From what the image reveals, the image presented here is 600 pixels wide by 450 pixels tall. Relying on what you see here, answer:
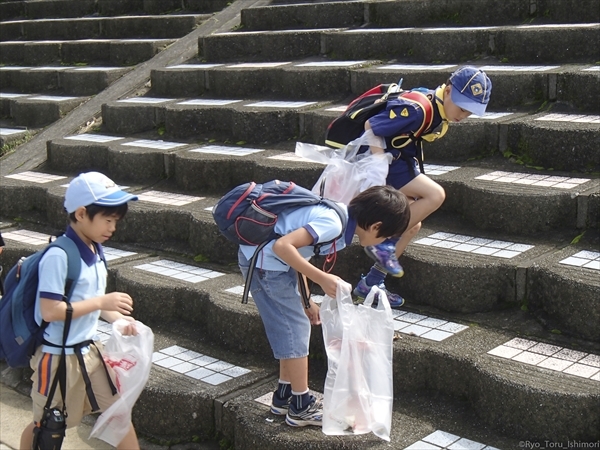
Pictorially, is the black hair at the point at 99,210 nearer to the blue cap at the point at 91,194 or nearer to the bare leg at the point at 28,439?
the blue cap at the point at 91,194

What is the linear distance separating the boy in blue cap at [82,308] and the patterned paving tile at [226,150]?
127 inches

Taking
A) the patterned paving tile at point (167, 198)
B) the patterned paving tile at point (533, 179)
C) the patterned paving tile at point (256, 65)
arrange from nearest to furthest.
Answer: the patterned paving tile at point (533, 179)
the patterned paving tile at point (167, 198)
the patterned paving tile at point (256, 65)

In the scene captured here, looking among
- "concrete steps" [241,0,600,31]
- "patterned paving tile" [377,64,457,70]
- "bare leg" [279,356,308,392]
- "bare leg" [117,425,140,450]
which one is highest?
"concrete steps" [241,0,600,31]

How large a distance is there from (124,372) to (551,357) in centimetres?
191

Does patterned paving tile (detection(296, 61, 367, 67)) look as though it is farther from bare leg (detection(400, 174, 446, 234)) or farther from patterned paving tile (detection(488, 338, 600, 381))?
patterned paving tile (detection(488, 338, 600, 381))

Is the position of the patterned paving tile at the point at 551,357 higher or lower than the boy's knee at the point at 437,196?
lower

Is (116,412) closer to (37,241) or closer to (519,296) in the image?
(519,296)

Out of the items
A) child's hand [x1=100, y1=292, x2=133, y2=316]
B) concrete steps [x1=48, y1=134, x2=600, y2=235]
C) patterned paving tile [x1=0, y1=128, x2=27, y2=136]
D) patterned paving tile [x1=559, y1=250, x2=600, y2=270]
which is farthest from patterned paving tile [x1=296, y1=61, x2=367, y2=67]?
child's hand [x1=100, y1=292, x2=133, y2=316]

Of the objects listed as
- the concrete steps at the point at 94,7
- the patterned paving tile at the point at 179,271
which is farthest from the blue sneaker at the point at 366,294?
the concrete steps at the point at 94,7

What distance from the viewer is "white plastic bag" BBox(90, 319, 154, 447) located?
11.0ft

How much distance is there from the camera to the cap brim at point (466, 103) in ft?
14.4

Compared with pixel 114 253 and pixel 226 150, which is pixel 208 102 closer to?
pixel 226 150

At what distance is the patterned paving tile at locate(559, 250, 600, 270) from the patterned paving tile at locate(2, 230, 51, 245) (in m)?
3.78

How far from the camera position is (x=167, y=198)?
641 cm
